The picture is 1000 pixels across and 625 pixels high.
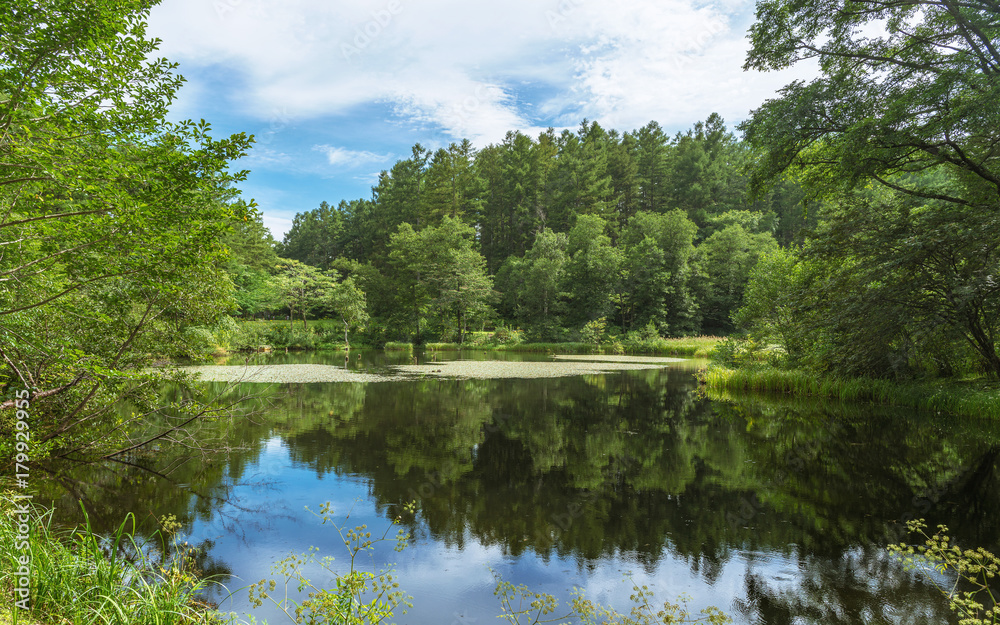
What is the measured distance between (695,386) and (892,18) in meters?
10.8

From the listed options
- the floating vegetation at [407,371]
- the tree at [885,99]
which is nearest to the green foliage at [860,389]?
the tree at [885,99]

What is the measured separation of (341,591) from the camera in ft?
11.0

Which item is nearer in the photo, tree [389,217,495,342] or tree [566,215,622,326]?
tree [566,215,622,326]

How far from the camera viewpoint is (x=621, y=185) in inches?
2030

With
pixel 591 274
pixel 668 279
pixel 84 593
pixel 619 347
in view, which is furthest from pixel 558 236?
pixel 84 593

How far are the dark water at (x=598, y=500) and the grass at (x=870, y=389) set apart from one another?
2.81ft

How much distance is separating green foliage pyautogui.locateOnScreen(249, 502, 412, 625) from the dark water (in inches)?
5.8

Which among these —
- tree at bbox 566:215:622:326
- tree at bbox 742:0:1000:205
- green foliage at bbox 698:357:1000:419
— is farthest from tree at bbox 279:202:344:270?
tree at bbox 742:0:1000:205

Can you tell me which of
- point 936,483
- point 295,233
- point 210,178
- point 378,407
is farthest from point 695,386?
point 295,233

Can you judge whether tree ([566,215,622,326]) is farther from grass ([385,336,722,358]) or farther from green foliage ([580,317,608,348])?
grass ([385,336,722,358])

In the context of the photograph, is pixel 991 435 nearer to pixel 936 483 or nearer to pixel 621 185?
pixel 936 483

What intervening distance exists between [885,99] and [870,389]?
7489 mm

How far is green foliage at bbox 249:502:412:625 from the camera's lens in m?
2.71

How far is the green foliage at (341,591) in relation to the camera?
8.90 ft
